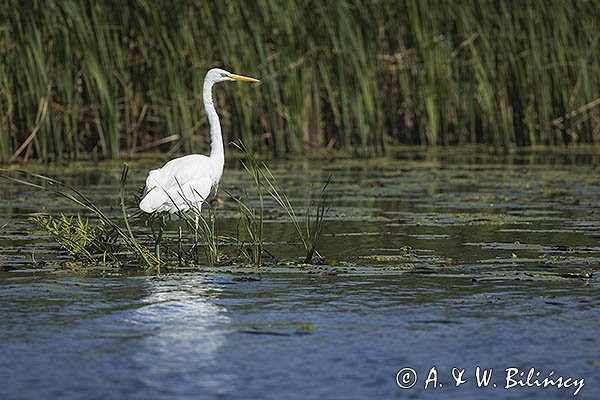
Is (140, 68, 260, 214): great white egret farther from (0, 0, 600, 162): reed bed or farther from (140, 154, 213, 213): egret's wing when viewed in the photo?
(0, 0, 600, 162): reed bed

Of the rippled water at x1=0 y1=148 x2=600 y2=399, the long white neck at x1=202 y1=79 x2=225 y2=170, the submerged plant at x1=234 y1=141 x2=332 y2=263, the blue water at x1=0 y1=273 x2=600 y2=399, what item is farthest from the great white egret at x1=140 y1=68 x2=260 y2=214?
the blue water at x1=0 y1=273 x2=600 y2=399

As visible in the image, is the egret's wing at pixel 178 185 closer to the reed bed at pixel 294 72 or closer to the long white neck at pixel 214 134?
the long white neck at pixel 214 134

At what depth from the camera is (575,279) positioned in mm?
5805

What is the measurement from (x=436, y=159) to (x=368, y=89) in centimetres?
117

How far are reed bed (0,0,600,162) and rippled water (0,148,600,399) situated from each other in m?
3.60

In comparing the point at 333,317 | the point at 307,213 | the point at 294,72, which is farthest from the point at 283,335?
the point at 294,72

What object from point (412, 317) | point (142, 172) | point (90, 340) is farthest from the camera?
point (142, 172)

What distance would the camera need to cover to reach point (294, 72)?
517 inches

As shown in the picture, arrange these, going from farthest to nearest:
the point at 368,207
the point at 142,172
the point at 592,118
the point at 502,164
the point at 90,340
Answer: the point at 592,118 < the point at 502,164 < the point at 142,172 < the point at 368,207 < the point at 90,340

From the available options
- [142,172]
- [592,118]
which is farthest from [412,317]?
[592,118]

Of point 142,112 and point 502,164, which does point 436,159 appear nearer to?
point 502,164

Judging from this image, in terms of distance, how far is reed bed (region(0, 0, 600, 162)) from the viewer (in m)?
11.8

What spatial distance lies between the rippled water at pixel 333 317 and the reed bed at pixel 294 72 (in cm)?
360

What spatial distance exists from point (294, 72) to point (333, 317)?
8.40m
